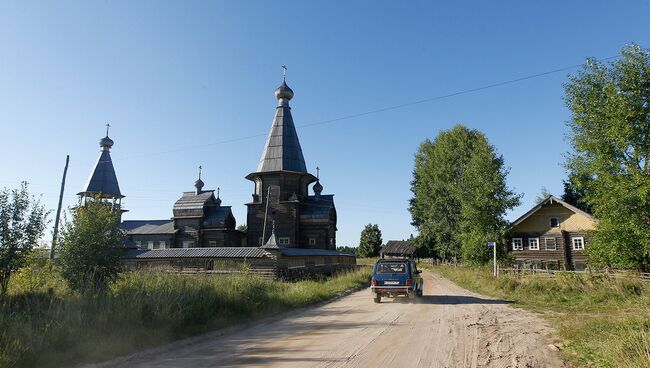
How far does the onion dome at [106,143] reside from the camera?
53.4m

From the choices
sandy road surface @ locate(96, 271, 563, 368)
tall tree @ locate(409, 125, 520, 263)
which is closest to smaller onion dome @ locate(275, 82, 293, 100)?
tall tree @ locate(409, 125, 520, 263)

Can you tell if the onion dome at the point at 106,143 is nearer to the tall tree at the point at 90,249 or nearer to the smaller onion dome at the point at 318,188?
the smaller onion dome at the point at 318,188

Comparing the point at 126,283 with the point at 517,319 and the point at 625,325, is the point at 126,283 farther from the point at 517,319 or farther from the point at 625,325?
the point at 625,325

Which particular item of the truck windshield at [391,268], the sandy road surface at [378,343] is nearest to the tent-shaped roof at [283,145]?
the truck windshield at [391,268]

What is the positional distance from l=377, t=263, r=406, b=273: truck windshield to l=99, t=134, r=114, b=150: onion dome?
50144 mm

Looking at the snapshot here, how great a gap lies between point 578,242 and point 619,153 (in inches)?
575

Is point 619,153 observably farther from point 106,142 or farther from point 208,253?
point 106,142

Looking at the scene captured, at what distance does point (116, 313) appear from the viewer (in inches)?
341

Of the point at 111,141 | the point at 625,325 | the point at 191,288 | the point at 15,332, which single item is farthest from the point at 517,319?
the point at 111,141

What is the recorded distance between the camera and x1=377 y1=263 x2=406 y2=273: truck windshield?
16.0m

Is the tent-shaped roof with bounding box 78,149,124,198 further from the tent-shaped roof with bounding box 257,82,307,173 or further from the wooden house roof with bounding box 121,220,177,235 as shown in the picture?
the tent-shaped roof with bounding box 257,82,307,173

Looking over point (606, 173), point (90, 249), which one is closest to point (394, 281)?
point (90, 249)

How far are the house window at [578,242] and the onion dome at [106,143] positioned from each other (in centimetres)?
5669

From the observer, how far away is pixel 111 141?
54.0 metres
